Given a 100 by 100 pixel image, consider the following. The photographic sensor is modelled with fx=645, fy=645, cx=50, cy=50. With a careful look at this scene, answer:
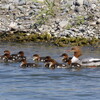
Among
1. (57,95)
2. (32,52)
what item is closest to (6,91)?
(57,95)

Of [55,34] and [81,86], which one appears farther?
[55,34]

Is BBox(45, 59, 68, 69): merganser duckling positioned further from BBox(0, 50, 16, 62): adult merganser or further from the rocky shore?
the rocky shore

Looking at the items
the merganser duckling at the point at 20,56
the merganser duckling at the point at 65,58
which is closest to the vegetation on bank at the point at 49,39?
the merganser duckling at the point at 65,58

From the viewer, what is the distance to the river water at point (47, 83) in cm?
1711

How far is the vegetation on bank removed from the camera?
26484mm

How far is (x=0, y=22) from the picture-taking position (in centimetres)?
2850

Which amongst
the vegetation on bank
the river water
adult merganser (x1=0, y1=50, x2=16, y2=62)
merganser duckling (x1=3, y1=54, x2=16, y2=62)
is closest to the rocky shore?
the vegetation on bank

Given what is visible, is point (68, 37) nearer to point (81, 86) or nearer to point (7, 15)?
point (7, 15)

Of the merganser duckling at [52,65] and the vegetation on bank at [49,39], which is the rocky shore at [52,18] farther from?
the merganser duckling at [52,65]

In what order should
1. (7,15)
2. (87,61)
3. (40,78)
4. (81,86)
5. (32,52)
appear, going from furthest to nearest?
1. (7,15)
2. (32,52)
3. (87,61)
4. (40,78)
5. (81,86)

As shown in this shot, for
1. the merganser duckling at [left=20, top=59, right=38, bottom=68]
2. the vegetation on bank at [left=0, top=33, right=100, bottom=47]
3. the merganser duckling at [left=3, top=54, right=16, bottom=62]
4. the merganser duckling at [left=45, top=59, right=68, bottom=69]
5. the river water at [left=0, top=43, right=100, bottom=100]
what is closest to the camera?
the river water at [left=0, top=43, right=100, bottom=100]

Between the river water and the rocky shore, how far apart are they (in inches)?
144

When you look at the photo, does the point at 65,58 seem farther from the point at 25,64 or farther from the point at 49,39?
the point at 49,39

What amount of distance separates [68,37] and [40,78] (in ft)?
24.2
